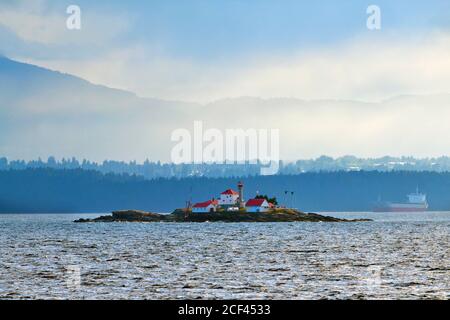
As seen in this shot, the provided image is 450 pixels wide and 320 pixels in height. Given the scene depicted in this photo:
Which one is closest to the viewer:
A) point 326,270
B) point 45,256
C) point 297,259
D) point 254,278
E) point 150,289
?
point 150,289

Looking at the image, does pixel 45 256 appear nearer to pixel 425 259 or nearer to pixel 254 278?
pixel 254 278

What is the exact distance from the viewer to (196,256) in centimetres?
9725

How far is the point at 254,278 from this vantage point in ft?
222

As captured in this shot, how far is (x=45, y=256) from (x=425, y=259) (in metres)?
46.8

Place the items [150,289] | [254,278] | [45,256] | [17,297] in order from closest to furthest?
[17,297], [150,289], [254,278], [45,256]

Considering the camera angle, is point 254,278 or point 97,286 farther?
point 254,278

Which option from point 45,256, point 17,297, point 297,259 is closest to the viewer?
point 17,297

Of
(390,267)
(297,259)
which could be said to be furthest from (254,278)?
(297,259)
